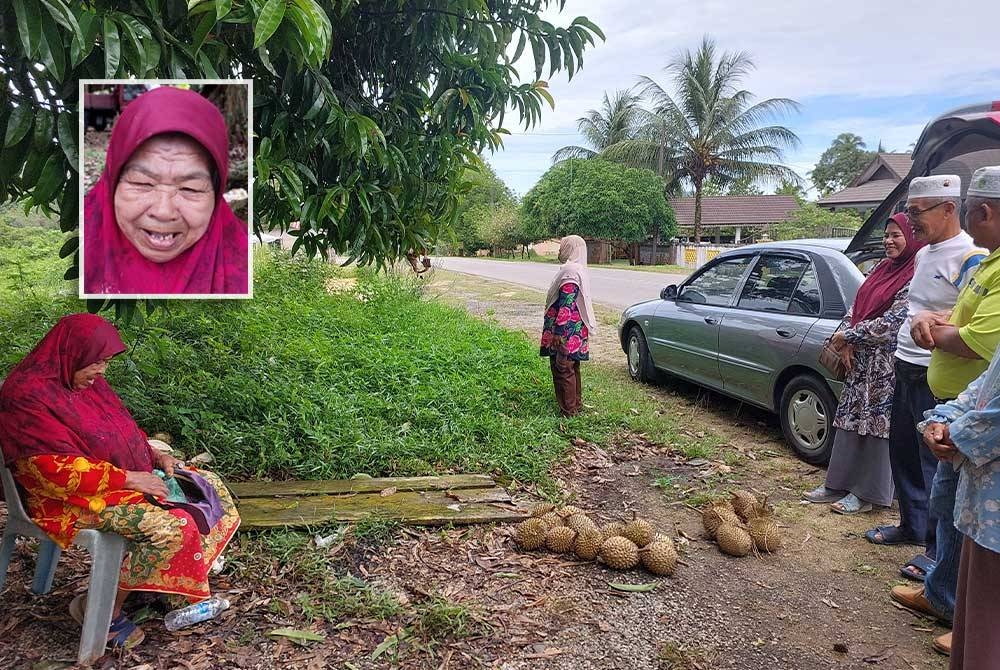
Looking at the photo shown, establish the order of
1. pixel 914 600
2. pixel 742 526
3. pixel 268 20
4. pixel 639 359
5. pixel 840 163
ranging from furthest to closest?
pixel 840 163
pixel 639 359
pixel 742 526
pixel 914 600
pixel 268 20

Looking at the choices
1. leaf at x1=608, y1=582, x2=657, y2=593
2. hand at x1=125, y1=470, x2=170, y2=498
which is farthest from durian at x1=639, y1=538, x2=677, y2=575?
hand at x1=125, y1=470, x2=170, y2=498

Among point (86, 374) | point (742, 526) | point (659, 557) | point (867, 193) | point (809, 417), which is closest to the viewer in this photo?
point (86, 374)

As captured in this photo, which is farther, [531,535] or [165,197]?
[531,535]

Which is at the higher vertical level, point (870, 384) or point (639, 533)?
point (870, 384)

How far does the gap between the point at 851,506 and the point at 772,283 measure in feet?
6.29

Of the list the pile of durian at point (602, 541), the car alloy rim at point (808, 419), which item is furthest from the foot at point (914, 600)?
the car alloy rim at point (808, 419)

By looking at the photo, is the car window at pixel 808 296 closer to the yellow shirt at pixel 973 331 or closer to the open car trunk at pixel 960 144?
the open car trunk at pixel 960 144

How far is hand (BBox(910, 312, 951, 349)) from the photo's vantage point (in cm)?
288

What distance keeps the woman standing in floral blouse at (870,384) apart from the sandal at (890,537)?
0.35 m

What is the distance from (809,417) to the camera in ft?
16.2

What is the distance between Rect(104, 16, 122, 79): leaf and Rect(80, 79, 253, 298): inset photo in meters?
0.03

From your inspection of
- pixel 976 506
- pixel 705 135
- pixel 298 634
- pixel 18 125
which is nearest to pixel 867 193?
pixel 705 135

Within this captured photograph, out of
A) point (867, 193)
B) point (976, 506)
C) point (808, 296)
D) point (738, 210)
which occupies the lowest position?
point (976, 506)

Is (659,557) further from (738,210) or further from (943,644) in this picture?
(738,210)
